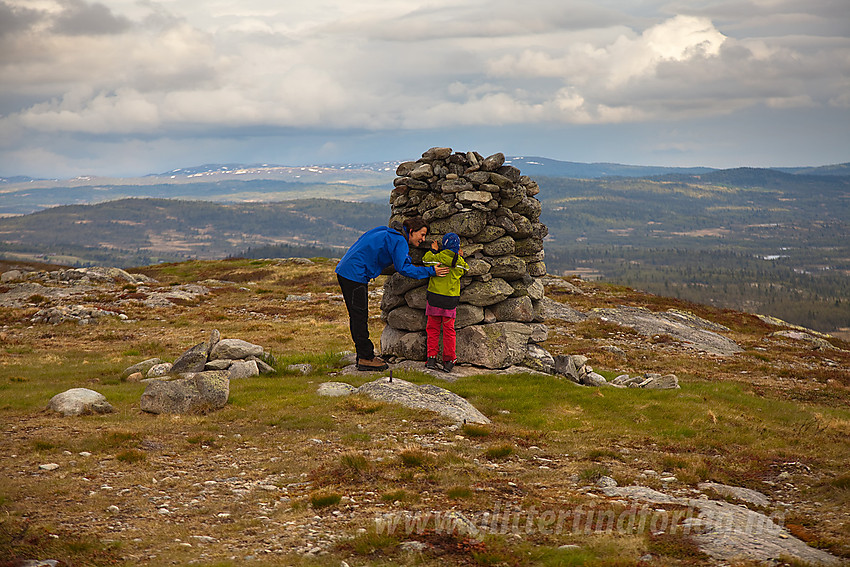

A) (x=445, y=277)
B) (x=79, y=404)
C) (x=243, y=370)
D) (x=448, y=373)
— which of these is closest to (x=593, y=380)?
(x=448, y=373)

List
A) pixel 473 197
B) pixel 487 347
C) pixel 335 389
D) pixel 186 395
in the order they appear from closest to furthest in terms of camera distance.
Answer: pixel 186 395, pixel 335 389, pixel 487 347, pixel 473 197

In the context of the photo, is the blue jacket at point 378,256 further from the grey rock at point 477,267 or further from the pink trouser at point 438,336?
the grey rock at point 477,267

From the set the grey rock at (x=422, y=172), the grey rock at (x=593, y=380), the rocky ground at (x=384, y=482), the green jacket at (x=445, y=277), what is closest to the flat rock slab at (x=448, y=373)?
the rocky ground at (x=384, y=482)

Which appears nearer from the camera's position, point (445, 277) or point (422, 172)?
point (445, 277)

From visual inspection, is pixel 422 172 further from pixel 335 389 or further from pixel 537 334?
pixel 335 389

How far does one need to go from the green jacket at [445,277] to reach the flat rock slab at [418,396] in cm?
402

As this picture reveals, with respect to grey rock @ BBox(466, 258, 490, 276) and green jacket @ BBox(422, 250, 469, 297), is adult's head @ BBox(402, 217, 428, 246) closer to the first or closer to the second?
green jacket @ BBox(422, 250, 469, 297)

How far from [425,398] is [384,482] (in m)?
6.40

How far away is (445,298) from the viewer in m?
21.7

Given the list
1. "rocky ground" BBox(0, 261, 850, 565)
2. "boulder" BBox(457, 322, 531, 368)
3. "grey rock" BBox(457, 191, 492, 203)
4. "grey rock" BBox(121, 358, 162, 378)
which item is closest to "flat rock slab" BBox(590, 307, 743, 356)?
"rocky ground" BBox(0, 261, 850, 565)

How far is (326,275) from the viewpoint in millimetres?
76500

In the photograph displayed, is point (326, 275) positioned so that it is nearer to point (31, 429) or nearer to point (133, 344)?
point (133, 344)

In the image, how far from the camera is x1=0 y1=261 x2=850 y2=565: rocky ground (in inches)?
347

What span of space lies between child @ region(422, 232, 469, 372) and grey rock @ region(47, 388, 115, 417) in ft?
35.9
